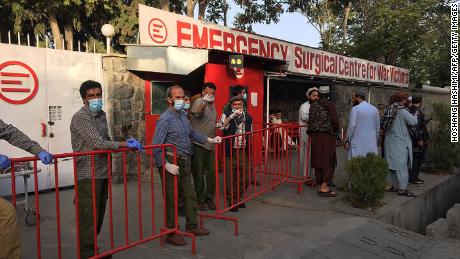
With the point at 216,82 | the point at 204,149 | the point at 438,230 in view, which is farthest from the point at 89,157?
the point at 438,230

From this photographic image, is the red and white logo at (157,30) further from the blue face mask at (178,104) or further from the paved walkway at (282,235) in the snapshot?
the blue face mask at (178,104)

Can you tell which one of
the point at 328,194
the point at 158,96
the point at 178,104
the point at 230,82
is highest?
the point at 230,82

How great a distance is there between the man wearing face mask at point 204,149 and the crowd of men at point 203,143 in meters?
0.01

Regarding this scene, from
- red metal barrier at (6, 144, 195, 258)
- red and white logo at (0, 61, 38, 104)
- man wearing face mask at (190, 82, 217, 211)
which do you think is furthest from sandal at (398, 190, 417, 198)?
red and white logo at (0, 61, 38, 104)

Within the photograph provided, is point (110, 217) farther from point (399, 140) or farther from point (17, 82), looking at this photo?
point (399, 140)

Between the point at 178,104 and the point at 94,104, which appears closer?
the point at 94,104

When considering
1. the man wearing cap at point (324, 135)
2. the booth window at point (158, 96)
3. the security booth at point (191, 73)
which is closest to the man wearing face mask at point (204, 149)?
the security booth at point (191, 73)

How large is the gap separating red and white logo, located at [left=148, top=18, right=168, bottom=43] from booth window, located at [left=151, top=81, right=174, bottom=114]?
2.79 feet

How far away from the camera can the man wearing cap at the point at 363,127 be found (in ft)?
20.7

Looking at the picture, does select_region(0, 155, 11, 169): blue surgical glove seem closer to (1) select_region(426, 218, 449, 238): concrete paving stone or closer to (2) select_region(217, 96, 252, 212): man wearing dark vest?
(2) select_region(217, 96, 252, 212): man wearing dark vest

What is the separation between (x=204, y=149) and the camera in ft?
18.0

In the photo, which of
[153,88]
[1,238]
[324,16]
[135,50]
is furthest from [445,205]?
[324,16]

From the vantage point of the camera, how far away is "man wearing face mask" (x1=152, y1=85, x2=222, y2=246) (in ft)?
13.6

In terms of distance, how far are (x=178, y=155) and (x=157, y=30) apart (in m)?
3.66
